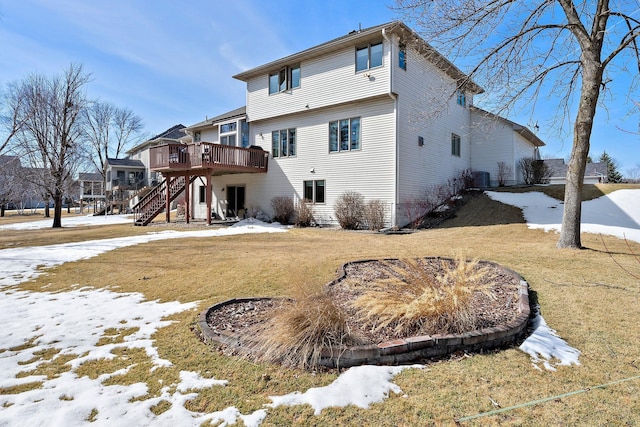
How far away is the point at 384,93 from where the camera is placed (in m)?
14.1

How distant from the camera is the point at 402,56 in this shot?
48.7ft

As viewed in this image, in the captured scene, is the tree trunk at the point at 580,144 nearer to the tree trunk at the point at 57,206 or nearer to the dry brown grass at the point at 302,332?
the dry brown grass at the point at 302,332

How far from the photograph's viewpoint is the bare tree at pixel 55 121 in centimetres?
1877

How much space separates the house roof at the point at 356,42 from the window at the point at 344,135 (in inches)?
134

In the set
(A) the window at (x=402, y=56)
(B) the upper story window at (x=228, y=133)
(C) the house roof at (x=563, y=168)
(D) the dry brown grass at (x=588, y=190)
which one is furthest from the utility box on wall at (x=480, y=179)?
(B) the upper story window at (x=228, y=133)

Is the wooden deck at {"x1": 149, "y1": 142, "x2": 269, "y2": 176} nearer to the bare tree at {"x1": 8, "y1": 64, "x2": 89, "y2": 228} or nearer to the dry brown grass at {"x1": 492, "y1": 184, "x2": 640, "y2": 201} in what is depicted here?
the bare tree at {"x1": 8, "y1": 64, "x2": 89, "y2": 228}

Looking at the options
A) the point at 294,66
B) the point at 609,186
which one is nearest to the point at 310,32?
the point at 294,66

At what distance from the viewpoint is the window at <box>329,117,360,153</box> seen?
51.0 ft

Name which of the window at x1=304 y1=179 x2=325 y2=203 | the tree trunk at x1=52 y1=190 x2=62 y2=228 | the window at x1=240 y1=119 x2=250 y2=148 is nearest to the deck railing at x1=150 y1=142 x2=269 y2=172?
the window at x1=240 y1=119 x2=250 y2=148

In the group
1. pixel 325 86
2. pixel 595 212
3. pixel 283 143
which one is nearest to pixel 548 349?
pixel 595 212

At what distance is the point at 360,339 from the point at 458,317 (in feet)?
3.55

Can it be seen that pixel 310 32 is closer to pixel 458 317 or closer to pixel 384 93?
pixel 384 93

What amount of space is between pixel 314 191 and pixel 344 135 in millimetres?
3152

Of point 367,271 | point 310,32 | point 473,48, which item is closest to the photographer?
point 367,271
